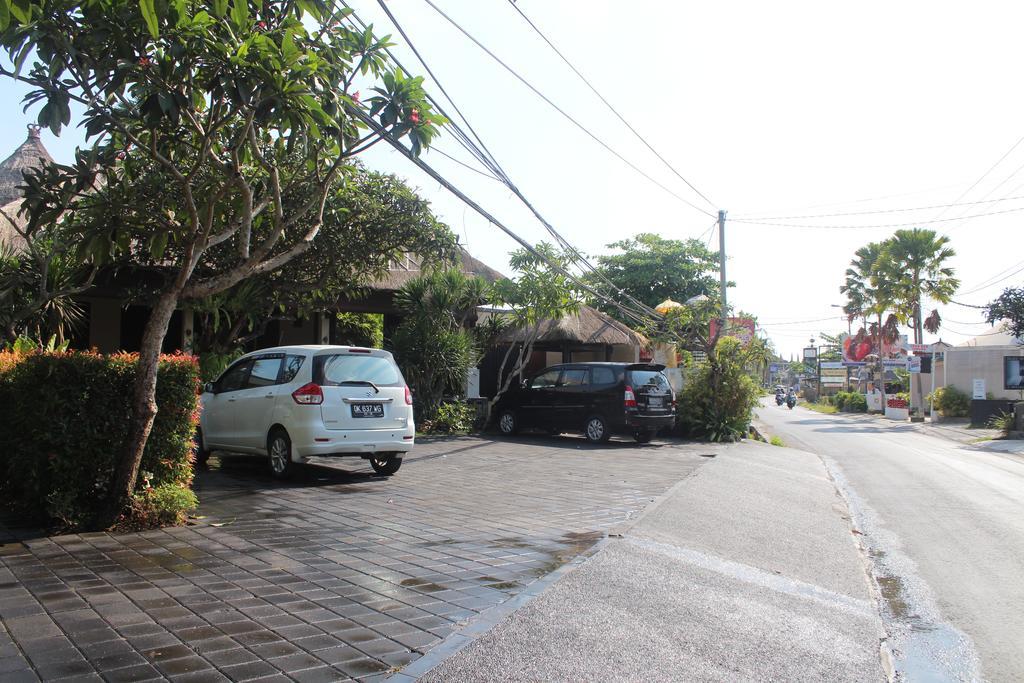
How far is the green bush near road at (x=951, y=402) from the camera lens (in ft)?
114

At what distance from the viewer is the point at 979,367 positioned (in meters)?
36.8

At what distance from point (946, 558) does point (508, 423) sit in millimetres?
11335

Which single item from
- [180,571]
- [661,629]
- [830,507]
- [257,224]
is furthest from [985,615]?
[257,224]

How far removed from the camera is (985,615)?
18.6 feet

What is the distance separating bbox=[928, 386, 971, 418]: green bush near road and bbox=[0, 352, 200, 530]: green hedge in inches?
1440

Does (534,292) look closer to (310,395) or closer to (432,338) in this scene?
(432,338)

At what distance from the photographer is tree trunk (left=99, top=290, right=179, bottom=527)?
20.9ft

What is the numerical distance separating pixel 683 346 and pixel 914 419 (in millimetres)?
23899

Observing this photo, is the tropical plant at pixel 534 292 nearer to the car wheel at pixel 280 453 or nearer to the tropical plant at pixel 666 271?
the car wheel at pixel 280 453

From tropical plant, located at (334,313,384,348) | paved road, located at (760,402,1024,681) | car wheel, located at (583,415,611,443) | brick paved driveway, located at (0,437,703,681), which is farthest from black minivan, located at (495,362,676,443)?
tropical plant, located at (334,313,384,348)

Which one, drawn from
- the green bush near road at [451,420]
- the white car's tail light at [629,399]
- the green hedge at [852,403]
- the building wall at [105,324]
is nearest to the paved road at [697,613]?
the white car's tail light at [629,399]

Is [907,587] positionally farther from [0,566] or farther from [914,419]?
[914,419]

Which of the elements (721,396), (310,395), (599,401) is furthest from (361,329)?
(310,395)

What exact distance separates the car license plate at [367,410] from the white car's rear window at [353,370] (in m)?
0.31
